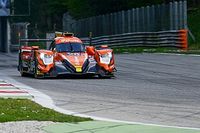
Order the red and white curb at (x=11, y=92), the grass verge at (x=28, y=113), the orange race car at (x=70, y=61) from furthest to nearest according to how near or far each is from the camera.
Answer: the orange race car at (x=70, y=61)
the red and white curb at (x=11, y=92)
the grass verge at (x=28, y=113)

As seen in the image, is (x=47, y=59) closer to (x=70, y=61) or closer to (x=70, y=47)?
(x=70, y=61)

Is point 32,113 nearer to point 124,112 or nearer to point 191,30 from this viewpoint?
point 124,112

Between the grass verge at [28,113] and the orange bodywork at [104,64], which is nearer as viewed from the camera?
the grass verge at [28,113]

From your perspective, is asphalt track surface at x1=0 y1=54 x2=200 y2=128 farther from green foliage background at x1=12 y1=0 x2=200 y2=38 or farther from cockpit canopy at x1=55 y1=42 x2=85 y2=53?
green foliage background at x1=12 y1=0 x2=200 y2=38

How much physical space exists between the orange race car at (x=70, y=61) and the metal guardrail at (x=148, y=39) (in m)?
17.7

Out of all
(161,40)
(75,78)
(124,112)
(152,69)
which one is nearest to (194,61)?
(152,69)

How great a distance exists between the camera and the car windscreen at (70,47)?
74.6 feet

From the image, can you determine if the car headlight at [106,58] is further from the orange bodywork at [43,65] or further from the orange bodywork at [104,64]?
the orange bodywork at [43,65]

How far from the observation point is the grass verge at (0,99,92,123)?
11.0 m

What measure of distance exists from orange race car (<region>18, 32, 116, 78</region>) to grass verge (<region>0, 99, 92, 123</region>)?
852cm

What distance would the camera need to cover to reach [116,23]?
54000 millimetres

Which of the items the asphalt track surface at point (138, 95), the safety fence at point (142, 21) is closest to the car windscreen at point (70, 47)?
the asphalt track surface at point (138, 95)

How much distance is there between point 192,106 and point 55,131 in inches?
177

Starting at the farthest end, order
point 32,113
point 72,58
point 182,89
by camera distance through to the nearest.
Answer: point 72,58, point 182,89, point 32,113
